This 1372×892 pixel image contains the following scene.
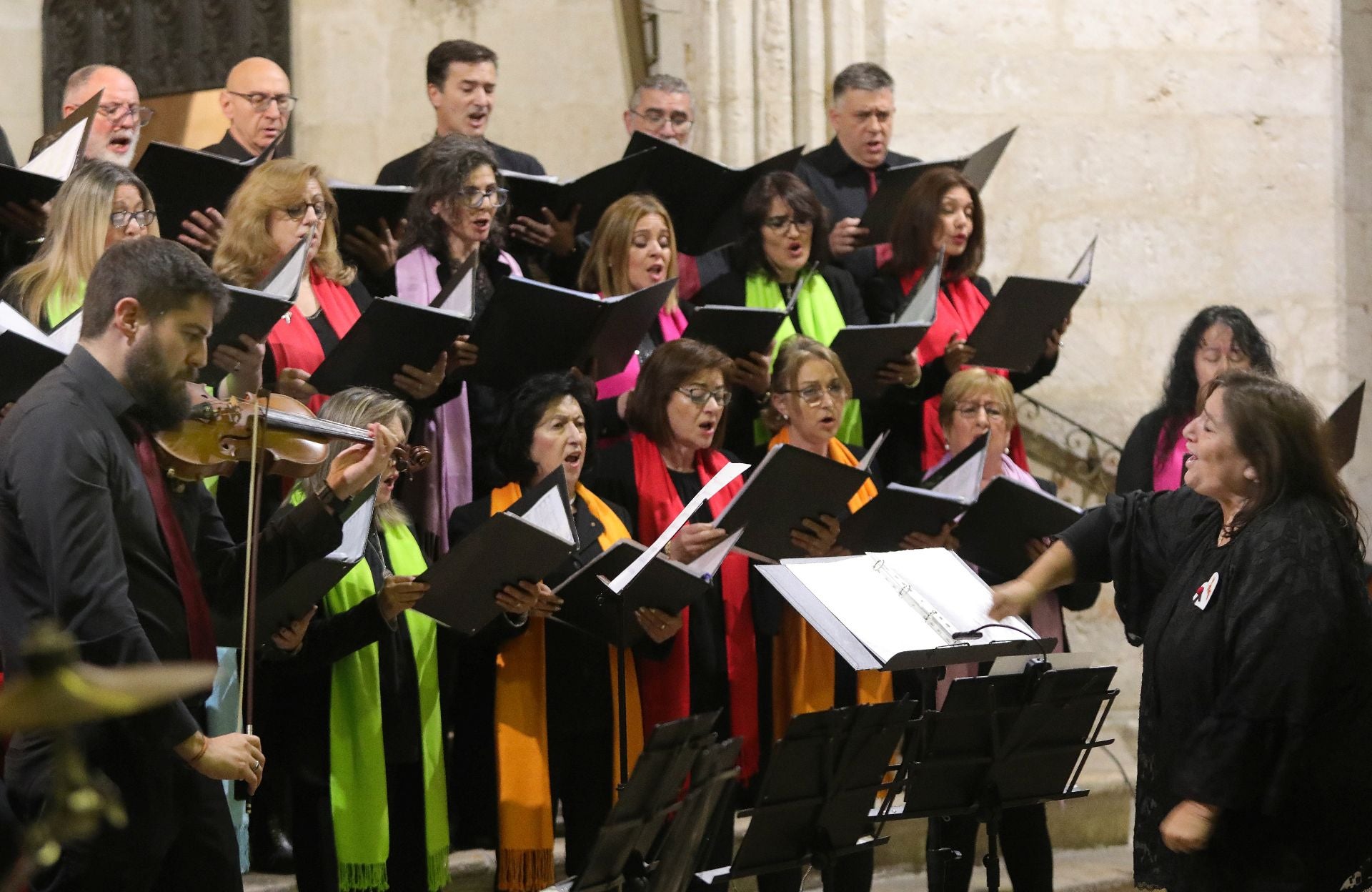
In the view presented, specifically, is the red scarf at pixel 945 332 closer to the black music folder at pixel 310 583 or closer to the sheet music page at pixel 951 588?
the sheet music page at pixel 951 588

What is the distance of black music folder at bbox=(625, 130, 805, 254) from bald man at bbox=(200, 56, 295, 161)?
1.02 m

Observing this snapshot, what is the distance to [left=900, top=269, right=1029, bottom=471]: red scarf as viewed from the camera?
4.81 metres

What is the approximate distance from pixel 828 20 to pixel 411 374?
3.08 m

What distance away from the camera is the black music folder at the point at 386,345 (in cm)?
358

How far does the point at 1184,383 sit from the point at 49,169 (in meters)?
2.96

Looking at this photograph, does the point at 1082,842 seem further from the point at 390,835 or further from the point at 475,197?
the point at 475,197

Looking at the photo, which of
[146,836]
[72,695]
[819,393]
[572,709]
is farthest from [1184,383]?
[72,695]

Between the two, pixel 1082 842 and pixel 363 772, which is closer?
pixel 363 772

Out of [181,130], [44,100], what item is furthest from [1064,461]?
[44,100]

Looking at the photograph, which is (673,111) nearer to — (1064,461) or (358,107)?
(1064,461)

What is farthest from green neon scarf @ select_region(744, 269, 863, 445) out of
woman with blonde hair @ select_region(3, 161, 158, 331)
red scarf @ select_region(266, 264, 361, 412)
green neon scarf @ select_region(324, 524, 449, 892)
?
woman with blonde hair @ select_region(3, 161, 158, 331)

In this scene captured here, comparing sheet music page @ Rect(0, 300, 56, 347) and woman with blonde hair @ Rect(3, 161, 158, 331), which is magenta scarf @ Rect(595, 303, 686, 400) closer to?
woman with blonde hair @ Rect(3, 161, 158, 331)

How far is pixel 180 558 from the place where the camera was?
2691 mm

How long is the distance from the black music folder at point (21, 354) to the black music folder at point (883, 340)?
6.47ft
